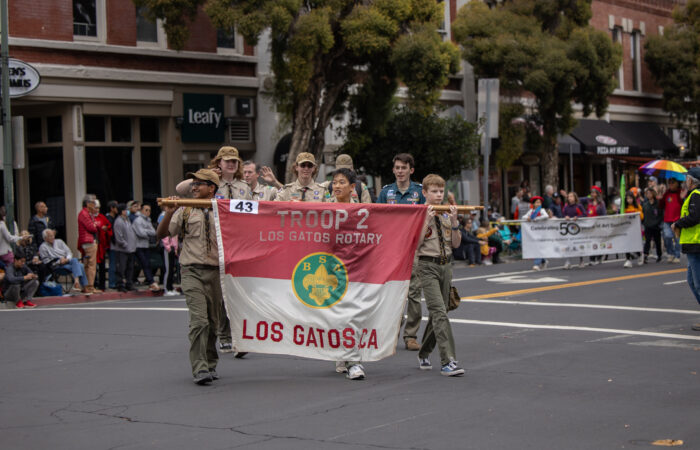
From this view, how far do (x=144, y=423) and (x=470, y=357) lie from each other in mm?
3839

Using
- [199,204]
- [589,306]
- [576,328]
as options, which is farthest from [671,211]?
[199,204]

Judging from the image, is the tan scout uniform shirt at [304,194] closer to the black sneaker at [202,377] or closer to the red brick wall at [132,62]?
the black sneaker at [202,377]

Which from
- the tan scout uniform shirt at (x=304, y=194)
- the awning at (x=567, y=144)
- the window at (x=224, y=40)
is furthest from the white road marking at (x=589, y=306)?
the awning at (x=567, y=144)

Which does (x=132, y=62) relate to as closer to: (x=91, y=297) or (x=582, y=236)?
(x=91, y=297)

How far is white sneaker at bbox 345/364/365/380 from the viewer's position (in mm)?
8500

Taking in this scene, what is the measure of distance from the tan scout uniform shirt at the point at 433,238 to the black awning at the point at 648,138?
31.9 m

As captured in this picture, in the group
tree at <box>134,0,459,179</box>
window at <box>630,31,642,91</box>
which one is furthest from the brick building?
window at <box>630,31,642,91</box>

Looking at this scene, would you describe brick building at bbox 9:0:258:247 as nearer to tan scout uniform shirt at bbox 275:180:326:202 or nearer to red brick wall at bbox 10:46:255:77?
red brick wall at bbox 10:46:255:77

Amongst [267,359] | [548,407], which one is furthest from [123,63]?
[548,407]

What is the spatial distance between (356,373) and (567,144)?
94.6 ft

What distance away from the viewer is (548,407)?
286 inches

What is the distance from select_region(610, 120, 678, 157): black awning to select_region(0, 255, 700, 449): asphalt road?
89.6ft

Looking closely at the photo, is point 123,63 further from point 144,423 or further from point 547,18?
point 144,423

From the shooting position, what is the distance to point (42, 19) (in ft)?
73.8
